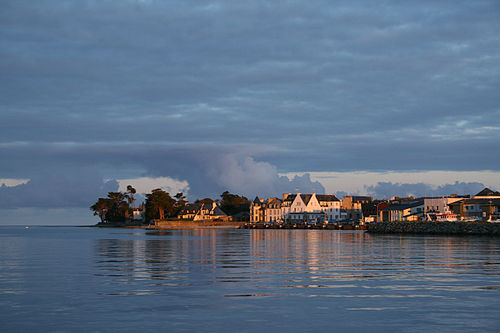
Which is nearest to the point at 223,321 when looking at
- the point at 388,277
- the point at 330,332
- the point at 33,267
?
the point at 330,332

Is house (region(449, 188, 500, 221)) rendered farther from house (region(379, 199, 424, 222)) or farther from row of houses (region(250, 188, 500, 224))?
house (region(379, 199, 424, 222))

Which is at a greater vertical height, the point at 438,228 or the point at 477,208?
the point at 477,208

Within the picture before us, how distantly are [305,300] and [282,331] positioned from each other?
201 inches

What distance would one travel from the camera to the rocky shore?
89875 millimetres

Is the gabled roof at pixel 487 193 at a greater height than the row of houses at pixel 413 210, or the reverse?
the gabled roof at pixel 487 193

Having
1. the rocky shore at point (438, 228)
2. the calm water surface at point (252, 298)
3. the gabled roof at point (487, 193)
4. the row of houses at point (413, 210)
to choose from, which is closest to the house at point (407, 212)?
the row of houses at point (413, 210)

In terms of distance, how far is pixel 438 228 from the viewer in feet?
330

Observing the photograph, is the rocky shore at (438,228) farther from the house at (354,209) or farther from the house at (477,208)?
the house at (354,209)

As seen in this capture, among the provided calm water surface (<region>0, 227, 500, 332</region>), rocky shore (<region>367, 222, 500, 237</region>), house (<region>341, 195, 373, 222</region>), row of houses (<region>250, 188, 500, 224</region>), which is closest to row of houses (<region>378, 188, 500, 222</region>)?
row of houses (<region>250, 188, 500, 224</region>)

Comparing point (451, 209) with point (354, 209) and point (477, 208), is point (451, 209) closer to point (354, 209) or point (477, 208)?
point (477, 208)

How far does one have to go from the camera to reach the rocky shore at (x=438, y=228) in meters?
89.9

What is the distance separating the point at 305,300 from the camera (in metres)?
20.9

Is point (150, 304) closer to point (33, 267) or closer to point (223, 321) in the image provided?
point (223, 321)

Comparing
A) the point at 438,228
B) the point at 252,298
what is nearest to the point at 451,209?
the point at 438,228
